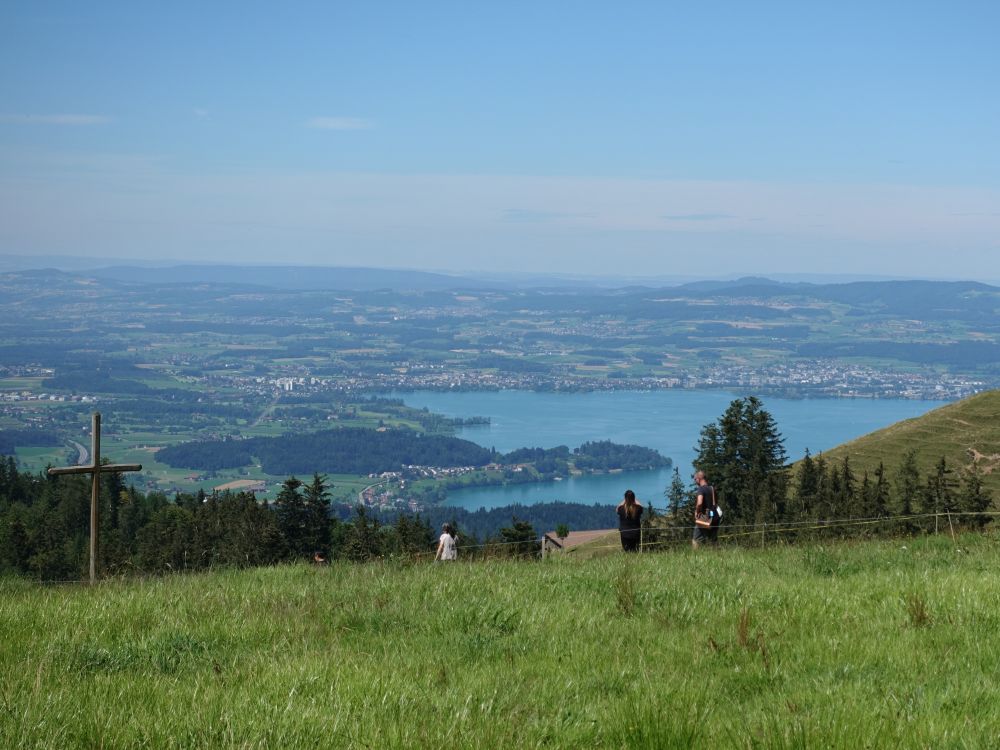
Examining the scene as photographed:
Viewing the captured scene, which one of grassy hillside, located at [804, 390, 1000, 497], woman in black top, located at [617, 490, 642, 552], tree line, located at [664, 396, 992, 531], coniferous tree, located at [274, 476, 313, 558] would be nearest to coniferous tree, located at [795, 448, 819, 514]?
tree line, located at [664, 396, 992, 531]

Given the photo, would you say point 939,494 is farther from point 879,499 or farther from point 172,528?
point 172,528

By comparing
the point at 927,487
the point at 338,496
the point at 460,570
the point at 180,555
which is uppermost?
the point at 460,570

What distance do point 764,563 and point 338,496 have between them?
172150 millimetres

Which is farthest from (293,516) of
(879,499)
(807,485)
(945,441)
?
(945,441)

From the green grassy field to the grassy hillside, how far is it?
6450cm

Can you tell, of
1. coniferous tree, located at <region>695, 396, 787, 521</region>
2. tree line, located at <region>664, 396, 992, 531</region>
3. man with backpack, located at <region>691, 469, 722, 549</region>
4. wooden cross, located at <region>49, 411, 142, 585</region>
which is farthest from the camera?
→ coniferous tree, located at <region>695, 396, 787, 521</region>

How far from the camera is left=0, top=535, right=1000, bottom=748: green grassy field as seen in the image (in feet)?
17.6

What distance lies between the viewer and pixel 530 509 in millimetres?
158875

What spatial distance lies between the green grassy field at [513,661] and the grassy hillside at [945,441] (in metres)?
64.5

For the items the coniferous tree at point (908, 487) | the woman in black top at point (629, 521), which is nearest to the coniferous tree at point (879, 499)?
the coniferous tree at point (908, 487)

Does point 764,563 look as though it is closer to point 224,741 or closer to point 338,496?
point 224,741

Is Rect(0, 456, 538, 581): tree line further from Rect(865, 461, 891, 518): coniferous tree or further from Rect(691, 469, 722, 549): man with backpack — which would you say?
Rect(691, 469, 722, 549): man with backpack

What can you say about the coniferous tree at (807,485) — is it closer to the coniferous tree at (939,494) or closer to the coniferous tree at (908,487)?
the coniferous tree at (908,487)

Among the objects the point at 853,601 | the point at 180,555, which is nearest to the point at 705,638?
the point at 853,601
